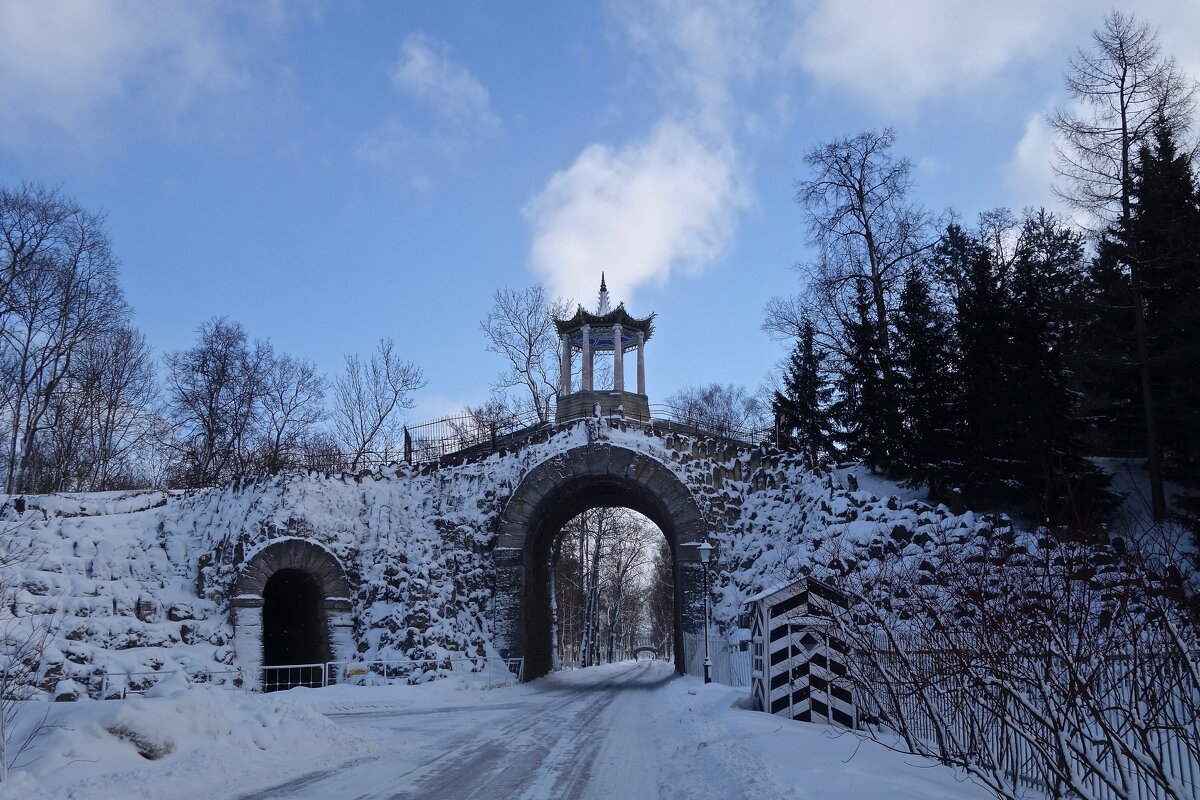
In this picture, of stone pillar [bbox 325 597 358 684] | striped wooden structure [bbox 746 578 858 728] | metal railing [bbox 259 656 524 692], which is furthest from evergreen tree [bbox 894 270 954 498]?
stone pillar [bbox 325 597 358 684]

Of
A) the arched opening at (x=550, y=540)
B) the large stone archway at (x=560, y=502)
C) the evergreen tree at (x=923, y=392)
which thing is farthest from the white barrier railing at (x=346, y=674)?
the evergreen tree at (x=923, y=392)

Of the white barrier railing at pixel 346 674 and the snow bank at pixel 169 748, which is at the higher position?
the snow bank at pixel 169 748

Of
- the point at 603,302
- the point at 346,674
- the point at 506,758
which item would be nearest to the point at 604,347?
the point at 603,302

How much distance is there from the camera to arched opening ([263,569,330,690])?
25812 mm

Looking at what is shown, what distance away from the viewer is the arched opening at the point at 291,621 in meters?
25.8

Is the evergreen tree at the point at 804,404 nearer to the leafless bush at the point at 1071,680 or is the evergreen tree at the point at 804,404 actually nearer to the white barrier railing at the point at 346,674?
the white barrier railing at the point at 346,674

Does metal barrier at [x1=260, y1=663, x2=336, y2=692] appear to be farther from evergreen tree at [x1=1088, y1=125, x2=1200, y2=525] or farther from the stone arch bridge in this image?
evergreen tree at [x1=1088, y1=125, x2=1200, y2=525]

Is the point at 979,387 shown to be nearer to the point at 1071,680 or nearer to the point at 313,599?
the point at 1071,680

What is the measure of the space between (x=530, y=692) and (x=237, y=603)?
8794 millimetres

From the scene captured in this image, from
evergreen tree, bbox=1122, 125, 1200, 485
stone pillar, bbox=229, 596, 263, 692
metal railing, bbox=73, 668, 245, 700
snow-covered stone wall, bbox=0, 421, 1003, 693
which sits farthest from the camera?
stone pillar, bbox=229, 596, 263, 692

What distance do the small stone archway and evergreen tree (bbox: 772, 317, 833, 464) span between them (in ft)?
60.1

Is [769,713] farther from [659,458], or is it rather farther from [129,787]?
[659,458]

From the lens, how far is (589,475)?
27.0 meters

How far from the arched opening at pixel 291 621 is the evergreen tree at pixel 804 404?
1913 cm
